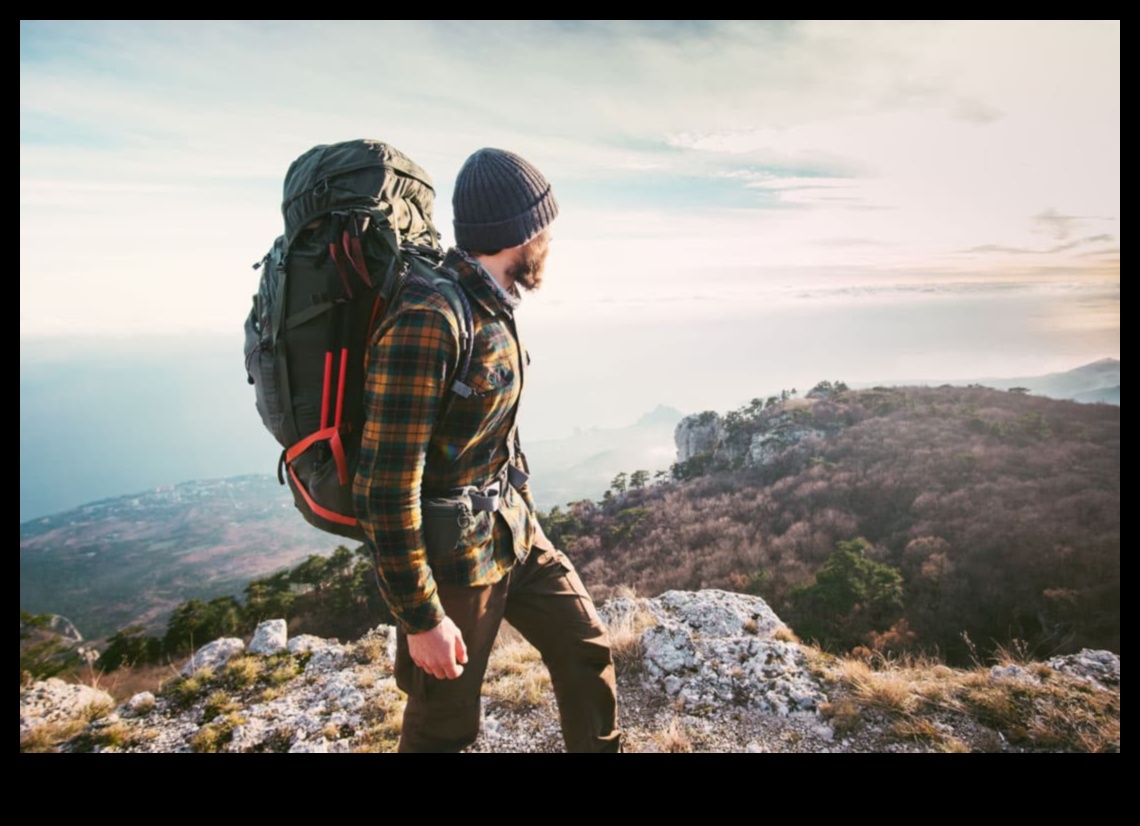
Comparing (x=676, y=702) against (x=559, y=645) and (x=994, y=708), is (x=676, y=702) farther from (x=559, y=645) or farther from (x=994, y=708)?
(x=559, y=645)

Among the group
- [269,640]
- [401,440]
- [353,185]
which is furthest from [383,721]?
[353,185]

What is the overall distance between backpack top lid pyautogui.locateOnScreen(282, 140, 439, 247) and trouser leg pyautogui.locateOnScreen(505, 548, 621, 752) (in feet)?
5.30

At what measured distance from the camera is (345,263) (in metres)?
1.94

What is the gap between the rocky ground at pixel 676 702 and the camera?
4.07 metres

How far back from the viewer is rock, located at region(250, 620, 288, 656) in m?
6.32

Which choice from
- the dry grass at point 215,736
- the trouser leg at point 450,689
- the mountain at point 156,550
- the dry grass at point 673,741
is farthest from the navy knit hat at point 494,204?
the mountain at point 156,550

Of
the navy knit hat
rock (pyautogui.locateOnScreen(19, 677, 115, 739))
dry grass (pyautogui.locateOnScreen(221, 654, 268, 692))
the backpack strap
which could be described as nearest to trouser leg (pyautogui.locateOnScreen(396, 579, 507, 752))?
the backpack strap

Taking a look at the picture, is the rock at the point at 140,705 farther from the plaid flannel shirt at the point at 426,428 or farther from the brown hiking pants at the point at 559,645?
the plaid flannel shirt at the point at 426,428

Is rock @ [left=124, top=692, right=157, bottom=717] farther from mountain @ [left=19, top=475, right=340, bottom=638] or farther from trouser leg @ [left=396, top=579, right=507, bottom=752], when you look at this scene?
mountain @ [left=19, top=475, right=340, bottom=638]

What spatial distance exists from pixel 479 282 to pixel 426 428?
0.63m

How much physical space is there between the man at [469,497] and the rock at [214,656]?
5.27m

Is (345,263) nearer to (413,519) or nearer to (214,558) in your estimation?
(413,519)

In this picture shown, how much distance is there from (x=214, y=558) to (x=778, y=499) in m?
121

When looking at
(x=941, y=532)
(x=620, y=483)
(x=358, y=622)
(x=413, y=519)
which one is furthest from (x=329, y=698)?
(x=620, y=483)
